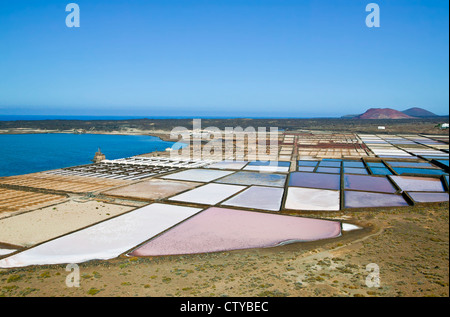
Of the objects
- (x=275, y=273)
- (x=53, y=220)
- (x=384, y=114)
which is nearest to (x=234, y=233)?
(x=275, y=273)

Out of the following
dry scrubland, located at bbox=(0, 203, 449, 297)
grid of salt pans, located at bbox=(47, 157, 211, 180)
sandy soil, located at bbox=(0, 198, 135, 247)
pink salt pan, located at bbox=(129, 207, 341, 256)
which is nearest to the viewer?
dry scrubland, located at bbox=(0, 203, 449, 297)

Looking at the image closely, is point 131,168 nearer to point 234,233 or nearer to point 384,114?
point 234,233

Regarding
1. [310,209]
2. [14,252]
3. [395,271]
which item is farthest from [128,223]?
[395,271]

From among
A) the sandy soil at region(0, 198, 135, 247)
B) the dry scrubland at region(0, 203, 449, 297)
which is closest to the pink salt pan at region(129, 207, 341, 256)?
the dry scrubland at region(0, 203, 449, 297)

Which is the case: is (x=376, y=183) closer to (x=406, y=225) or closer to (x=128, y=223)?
(x=406, y=225)

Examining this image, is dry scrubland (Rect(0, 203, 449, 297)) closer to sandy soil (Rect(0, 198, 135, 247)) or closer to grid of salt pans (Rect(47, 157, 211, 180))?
sandy soil (Rect(0, 198, 135, 247))
